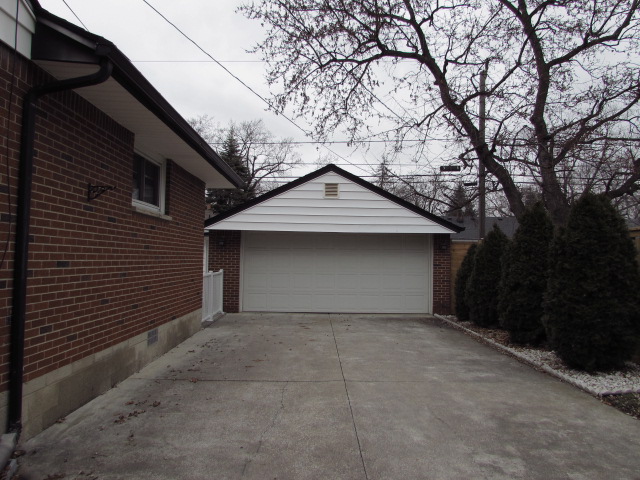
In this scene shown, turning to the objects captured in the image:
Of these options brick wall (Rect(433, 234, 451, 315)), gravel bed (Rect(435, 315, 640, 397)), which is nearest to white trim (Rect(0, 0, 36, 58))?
gravel bed (Rect(435, 315, 640, 397))

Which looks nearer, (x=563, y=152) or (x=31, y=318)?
(x=31, y=318)

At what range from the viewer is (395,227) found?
35.7 feet

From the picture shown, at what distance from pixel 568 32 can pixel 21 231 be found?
10680mm

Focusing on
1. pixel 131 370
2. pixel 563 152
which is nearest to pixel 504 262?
pixel 563 152

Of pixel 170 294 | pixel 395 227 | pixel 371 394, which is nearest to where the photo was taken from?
pixel 371 394

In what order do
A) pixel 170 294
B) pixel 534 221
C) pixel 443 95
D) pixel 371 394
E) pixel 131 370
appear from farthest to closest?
pixel 443 95
pixel 534 221
pixel 170 294
pixel 131 370
pixel 371 394

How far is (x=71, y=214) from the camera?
3.93m

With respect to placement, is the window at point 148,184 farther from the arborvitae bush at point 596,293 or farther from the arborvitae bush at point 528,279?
the arborvitae bush at point 528,279

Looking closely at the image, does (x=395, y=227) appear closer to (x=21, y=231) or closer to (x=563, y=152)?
(x=563, y=152)

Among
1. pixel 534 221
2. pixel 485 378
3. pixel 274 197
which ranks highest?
pixel 274 197

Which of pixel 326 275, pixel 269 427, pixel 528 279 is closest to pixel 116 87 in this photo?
pixel 269 427

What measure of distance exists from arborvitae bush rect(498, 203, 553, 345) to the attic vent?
189 inches

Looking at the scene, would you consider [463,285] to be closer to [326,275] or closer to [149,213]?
[326,275]

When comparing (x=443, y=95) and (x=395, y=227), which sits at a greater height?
(x=443, y=95)
